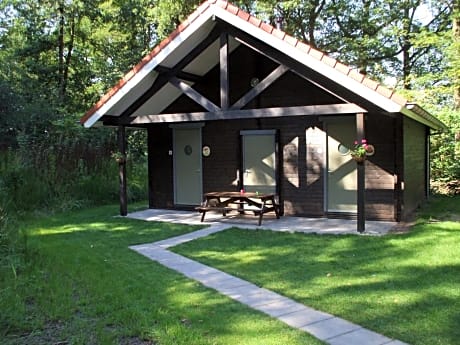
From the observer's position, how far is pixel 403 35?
17.7 meters

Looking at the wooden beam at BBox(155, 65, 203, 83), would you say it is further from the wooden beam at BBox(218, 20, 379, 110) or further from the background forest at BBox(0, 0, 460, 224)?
the background forest at BBox(0, 0, 460, 224)

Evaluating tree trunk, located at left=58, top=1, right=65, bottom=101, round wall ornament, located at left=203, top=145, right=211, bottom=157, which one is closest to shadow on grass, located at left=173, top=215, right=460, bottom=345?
round wall ornament, located at left=203, top=145, right=211, bottom=157

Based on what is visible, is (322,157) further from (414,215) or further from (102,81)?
(102,81)

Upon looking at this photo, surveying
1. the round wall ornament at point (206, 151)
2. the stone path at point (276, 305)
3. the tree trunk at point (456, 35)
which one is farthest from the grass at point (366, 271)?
the tree trunk at point (456, 35)

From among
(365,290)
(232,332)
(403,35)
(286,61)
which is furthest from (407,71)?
(232,332)

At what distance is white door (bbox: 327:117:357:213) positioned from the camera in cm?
870

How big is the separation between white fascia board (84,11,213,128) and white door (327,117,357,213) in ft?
10.0

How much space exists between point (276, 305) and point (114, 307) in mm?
1412

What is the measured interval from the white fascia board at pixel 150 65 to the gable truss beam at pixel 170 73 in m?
0.42

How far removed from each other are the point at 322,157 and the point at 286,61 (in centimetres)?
225

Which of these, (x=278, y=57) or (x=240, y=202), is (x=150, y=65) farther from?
(x=240, y=202)

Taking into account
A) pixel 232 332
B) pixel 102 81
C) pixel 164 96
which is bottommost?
pixel 232 332

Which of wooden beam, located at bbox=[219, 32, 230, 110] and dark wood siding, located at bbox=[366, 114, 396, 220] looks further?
dark wood siding, located at bbox=[366, 114, 396, 220]

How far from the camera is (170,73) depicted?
342 inches
